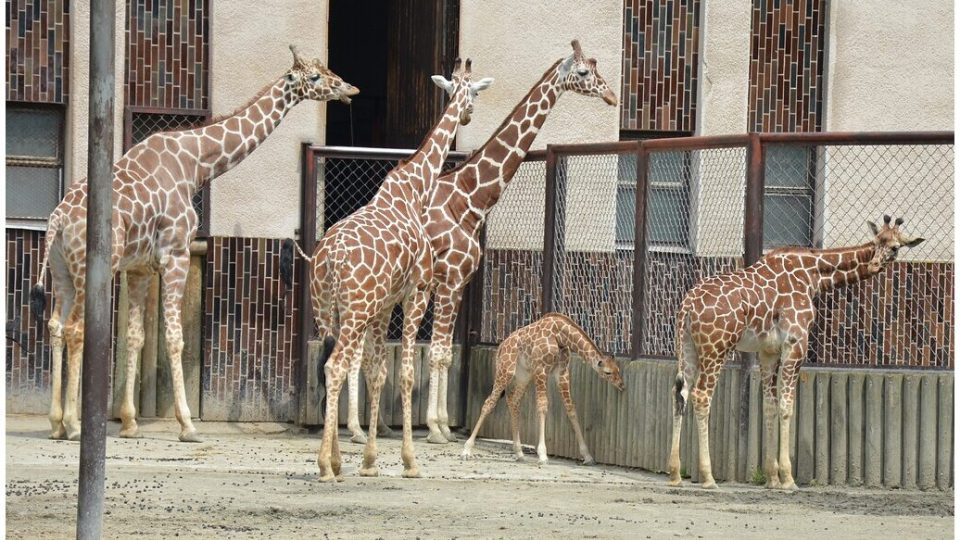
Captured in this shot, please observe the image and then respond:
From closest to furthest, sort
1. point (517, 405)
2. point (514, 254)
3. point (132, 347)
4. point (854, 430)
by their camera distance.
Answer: point (854, 430) < point (517, 405) < point (132, 347) < point (514, 254)

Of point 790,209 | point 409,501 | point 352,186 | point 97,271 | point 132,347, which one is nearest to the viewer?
point 97,271

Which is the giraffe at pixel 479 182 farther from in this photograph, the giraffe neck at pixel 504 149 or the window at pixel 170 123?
the window at pixel 170 123

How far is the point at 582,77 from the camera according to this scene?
14.9 m

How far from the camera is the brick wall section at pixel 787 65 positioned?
17266 mm

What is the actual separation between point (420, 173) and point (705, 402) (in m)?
2.70

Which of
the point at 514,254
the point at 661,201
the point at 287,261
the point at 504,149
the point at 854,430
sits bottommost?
the point at 854,430

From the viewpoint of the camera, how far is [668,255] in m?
14.9

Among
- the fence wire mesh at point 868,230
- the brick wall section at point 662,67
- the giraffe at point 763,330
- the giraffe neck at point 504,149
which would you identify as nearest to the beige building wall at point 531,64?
the brick wall section at point 662,67

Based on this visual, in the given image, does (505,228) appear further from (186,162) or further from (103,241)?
(103,241)

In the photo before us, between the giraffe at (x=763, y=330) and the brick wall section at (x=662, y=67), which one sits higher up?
the brick wall section at (x=662, y=67)

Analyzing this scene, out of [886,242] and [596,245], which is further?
[596,245]

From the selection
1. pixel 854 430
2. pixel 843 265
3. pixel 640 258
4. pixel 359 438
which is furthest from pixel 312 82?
pixel 854 430

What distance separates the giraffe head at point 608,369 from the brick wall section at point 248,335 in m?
3.42

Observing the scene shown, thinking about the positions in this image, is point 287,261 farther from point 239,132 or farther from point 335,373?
point 335,373
